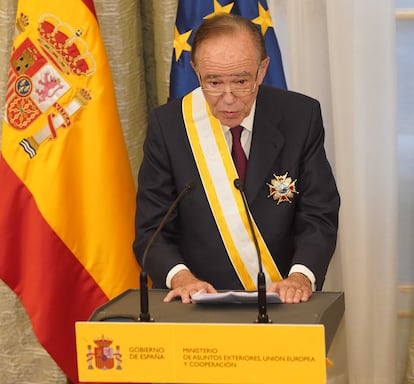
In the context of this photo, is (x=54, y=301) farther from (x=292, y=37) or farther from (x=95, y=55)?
(x=292, y=37)

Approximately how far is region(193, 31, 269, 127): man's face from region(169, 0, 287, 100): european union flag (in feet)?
2.58

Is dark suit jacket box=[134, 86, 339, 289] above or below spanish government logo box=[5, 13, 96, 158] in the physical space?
below

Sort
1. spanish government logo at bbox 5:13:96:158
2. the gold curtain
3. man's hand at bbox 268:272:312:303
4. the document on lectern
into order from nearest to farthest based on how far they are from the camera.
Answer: the document on lectern, man's hand at bbox 268:272:312:303, spanish government logo at bbox 5:13:96:158, the gold curtain

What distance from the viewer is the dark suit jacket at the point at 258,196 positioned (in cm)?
228

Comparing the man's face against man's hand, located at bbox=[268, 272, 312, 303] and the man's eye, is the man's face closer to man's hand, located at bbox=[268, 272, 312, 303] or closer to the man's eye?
the man's eye

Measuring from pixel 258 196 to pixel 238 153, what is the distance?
0.14m

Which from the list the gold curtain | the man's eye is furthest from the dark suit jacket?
the gold curtain

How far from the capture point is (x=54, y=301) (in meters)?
3.00

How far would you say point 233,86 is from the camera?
86.4 inches

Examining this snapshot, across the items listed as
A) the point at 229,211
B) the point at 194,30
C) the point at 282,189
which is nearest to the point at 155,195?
the point at 229,211

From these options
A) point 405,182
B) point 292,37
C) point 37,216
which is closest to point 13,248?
point 37,216

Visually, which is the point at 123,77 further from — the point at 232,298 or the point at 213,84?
the point at 232,298

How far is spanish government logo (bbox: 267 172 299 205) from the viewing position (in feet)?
7.52

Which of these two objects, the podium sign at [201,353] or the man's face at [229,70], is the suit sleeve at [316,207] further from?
the podium sign at [201,353]
